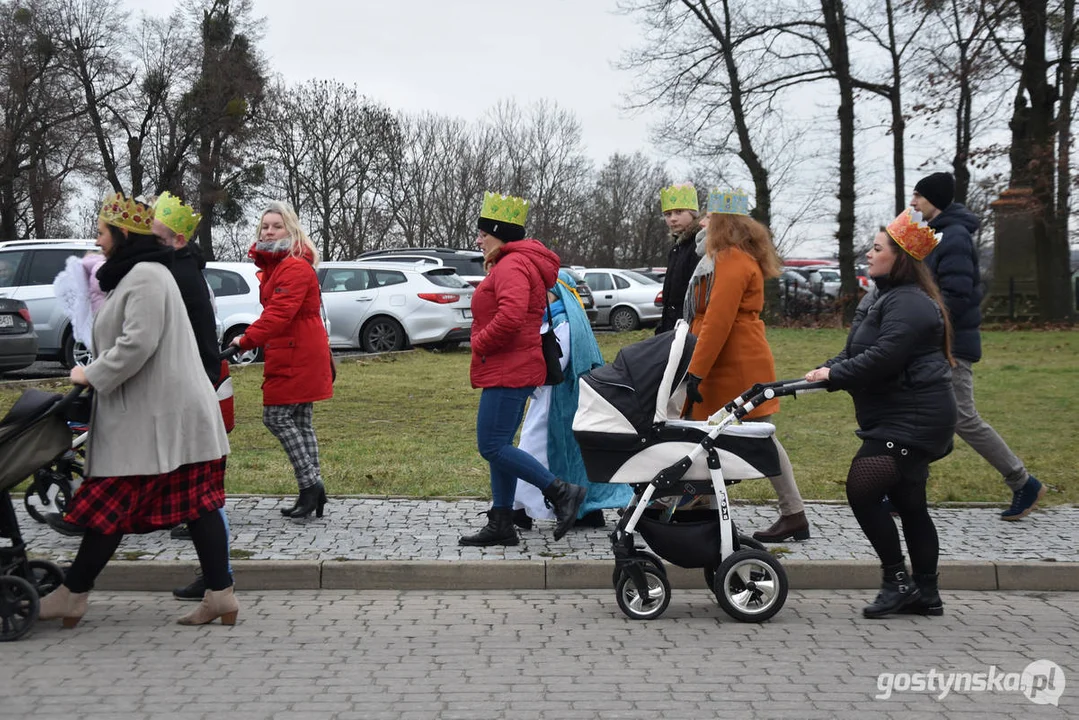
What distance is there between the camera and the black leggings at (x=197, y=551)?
539 cm

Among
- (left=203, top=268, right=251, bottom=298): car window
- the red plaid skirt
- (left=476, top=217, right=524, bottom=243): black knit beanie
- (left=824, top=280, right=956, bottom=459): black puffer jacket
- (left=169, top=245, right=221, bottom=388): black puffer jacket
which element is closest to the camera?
the red plaid skirt

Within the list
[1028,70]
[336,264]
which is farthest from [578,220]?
[336,264]

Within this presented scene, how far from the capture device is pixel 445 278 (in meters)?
20.4

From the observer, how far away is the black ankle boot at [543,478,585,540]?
263 inches

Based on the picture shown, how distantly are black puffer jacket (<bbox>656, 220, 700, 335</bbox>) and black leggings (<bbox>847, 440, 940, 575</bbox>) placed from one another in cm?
183

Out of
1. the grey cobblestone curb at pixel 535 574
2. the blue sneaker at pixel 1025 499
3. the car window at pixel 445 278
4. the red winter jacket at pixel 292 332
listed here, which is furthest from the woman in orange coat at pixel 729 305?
the car window at pixel 445 278

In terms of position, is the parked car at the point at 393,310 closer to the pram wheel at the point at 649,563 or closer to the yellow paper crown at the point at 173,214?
the yellow paper crown at the point at 173,214

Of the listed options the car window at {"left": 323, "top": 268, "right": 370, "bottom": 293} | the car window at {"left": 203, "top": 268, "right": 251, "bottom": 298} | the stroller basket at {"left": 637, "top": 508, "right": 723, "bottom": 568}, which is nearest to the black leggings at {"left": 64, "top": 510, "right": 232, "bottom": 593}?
the stroller basket at {"left": 637, "top": 508, "right": 723, "bottom": 568}

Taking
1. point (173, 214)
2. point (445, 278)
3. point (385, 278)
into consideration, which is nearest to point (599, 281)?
point (445, 278)

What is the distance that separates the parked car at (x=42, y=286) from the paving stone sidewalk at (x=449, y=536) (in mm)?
8908

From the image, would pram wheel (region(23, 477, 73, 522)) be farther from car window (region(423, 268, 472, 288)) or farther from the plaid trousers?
car window (region(423, 268, 472, 288))

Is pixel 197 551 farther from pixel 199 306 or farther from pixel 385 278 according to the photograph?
pixel 385 278

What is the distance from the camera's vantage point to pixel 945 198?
729 cm

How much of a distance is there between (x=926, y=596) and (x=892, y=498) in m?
0.51
